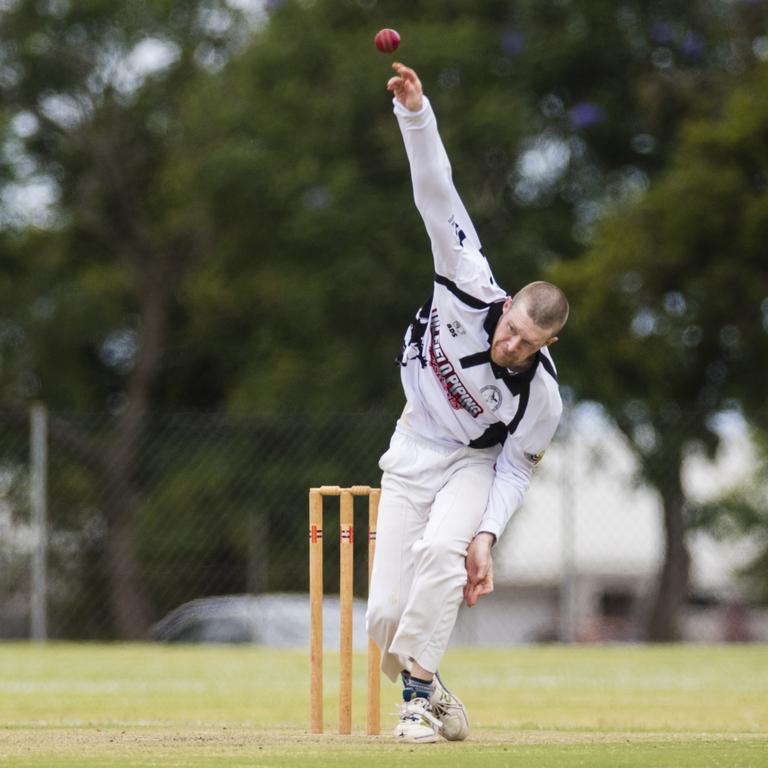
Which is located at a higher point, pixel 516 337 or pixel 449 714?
pixel 516 337

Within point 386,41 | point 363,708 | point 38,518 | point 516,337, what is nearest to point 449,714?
point 516,337

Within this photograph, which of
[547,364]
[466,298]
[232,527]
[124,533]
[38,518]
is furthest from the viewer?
[232,527]

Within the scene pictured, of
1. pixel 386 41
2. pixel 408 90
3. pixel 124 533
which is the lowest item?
pixel 124 533

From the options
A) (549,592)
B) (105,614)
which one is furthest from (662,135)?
(105,614)

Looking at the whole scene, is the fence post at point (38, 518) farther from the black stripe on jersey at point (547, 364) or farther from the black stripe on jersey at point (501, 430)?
the black stripe on jersey at point (547, 364)

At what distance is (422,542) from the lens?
6.34m

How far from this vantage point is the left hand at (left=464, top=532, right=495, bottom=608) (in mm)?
6301

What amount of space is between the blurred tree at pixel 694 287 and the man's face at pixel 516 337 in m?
14.2

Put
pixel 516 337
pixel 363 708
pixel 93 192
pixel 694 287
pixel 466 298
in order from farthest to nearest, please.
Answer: pixel 93 192 < pixel 694 287 < pixel 363 708 < pixel 466 298 < pixel 516 337

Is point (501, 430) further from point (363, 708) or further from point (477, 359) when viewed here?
point (363, 708)

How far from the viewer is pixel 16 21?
3105 cm

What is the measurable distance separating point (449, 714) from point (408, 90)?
221cm

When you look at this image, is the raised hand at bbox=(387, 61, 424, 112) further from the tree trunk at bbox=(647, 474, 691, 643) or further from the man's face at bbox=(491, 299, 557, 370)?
the tree trunk at bbox=(647, 474, 691, 643)

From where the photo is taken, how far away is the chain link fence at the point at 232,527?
A: 1636 centimetres
